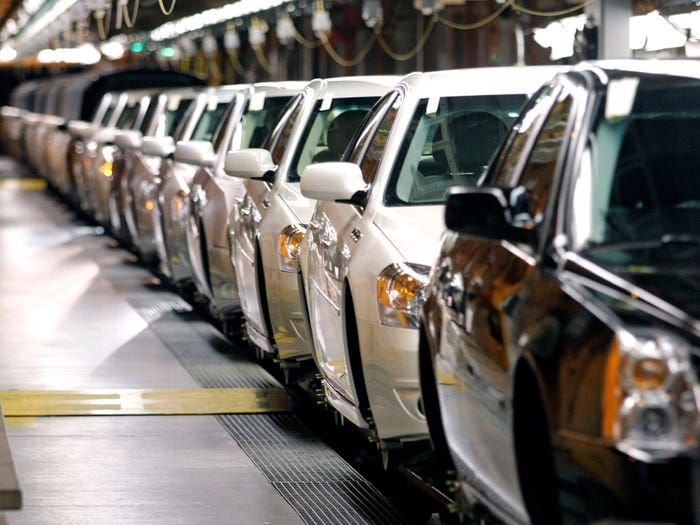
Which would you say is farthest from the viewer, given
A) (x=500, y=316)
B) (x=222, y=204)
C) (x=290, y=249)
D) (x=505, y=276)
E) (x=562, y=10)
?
(x=562, y=10)

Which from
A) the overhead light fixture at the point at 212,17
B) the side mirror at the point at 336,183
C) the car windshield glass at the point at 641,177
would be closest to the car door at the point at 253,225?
the side mirror at the point at 336,183

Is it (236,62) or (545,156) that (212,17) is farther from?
(545,156)

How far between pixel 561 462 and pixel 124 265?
14695 millimetres

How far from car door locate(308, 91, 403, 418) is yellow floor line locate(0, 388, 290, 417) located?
4.50ft

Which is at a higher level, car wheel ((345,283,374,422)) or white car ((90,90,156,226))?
car wheel ((345,283,374,422))

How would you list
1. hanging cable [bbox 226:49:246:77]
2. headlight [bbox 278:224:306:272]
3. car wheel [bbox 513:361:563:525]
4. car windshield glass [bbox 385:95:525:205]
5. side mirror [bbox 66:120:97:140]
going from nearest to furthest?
car wheel [bbox 513:361:563:525]
car windshield glass [bbox 385:95:525:205]
headlight [bbox 278:224:306:272]
side mirror [bbox 66:120:97:140]
hanging cable [bbox 226:49:246:77]

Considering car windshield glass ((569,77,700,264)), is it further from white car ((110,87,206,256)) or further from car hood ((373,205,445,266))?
white car ((110,87,206,256))

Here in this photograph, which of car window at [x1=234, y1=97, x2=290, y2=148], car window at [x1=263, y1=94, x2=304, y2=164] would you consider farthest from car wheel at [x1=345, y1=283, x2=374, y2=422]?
car window at [x1=234, y1=97, x2=290, y2=148]

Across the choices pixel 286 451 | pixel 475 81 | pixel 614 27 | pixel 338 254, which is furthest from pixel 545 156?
pixel 614 27

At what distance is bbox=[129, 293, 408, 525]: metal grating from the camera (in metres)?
6.86

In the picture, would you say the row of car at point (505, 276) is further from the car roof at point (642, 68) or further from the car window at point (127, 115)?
the car window at point (127, 115)

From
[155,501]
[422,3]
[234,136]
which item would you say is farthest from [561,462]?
[422,3]

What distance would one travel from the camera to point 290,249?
9.30 metres

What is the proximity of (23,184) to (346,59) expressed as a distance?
1458 cm
